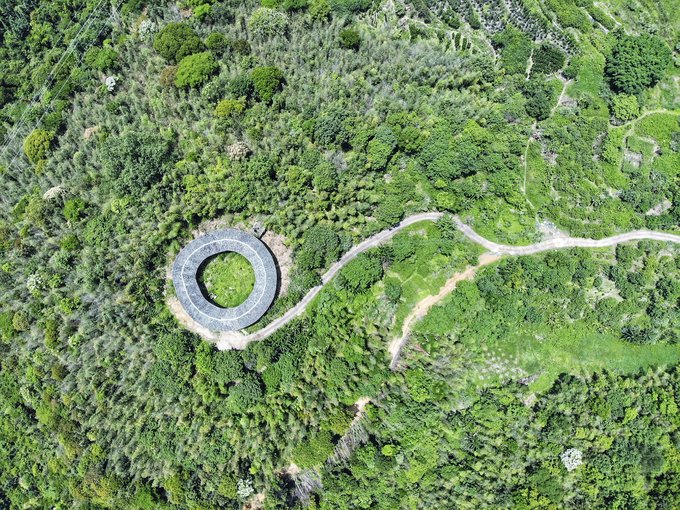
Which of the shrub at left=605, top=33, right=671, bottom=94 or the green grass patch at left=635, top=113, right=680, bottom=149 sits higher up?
the shrub at left=605, top=33, right=671, bottom=94

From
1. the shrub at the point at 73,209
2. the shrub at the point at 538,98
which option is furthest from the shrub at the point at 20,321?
the shrub at the point at 538,98

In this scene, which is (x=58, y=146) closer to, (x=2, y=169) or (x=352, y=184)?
(x=2, y=169)

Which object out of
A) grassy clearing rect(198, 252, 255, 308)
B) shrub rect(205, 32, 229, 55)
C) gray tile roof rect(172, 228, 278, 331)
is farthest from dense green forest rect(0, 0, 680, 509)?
grassy clearing rect(198, 252, 255, 308)

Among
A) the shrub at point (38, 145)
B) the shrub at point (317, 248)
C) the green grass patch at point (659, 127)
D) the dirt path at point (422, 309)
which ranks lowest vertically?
the dirt path at point (422, 309)

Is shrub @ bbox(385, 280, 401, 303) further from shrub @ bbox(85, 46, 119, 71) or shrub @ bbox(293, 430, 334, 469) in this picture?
shrub @ bbox(85, 46, 119, 71)

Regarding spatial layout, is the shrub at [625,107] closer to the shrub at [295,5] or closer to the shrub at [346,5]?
the shrub at [346,5]

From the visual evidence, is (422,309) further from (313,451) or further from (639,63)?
(639,63)

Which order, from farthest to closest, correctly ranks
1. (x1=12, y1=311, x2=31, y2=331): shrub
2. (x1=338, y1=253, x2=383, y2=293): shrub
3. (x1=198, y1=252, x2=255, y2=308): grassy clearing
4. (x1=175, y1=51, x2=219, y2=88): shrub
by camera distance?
1. (x1=175, y1=51, x2=219, y2=88): shrub
2. (x1=198, y1=252, x2=255, y2=308): grassy clearing
3. (x1=12, y1=311, x2=31, y2=331): shrub
4. (x1=338, y1=253, x2=383, y2=293): shrub
